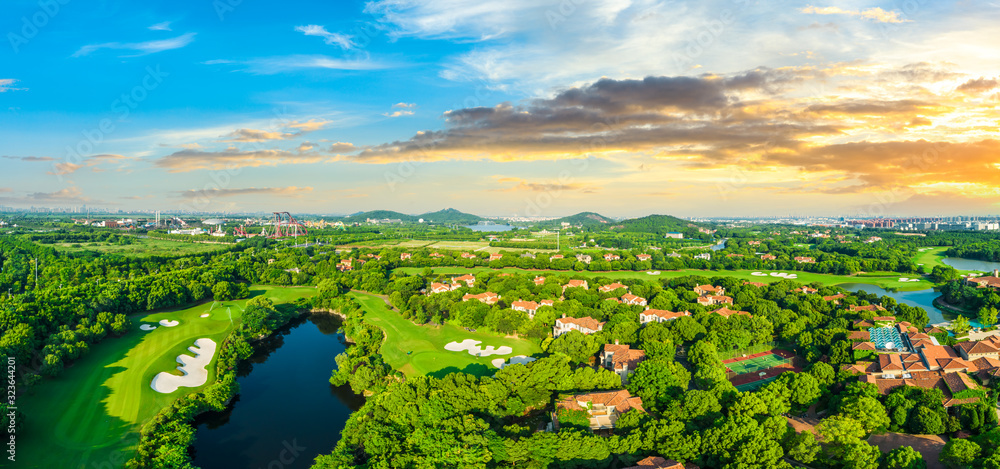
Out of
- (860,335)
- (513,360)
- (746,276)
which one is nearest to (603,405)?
(513,360)

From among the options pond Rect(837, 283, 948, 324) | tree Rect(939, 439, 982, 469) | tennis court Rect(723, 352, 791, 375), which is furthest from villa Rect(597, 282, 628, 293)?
tree Rect(939, 439, 982, 469)

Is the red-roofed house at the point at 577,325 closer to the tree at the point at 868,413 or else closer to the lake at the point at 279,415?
the lake at the point at 279,415

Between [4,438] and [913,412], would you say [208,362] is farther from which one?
[913,412]

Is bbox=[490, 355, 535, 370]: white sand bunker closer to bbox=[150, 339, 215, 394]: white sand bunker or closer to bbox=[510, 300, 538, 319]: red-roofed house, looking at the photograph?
bbox=[510, 300, 538, 319]: red-roofed house

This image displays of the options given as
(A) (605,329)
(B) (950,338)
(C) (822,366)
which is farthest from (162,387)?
(B) (950,338)

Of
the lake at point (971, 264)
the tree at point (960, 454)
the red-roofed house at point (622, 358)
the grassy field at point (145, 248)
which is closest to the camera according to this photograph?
the tree at point (960, 454)

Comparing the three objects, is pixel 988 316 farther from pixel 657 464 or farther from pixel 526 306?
pixel 657 464

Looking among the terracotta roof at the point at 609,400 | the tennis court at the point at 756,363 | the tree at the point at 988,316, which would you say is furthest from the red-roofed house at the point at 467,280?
the tree at the point at 988,316
